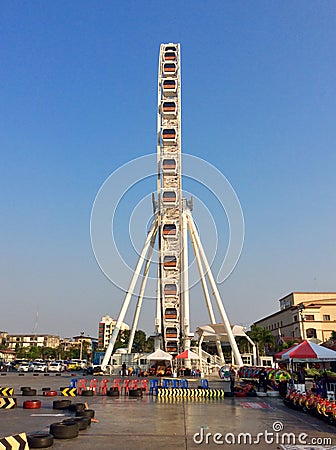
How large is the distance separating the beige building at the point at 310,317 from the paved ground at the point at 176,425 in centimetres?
6907

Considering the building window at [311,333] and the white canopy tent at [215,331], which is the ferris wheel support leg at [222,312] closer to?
the white canopy tent at [215,331]

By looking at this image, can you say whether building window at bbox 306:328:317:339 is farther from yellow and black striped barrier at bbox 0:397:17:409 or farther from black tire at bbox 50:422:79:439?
black tire at bbox 50:422:79:439

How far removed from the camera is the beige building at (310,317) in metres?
91.9

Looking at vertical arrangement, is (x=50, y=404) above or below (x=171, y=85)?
below

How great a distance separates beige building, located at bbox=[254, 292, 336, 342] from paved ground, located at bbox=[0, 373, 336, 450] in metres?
69.1

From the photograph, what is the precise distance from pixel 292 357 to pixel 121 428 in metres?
11.3

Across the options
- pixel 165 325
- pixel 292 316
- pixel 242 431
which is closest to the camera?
pixel 242 431

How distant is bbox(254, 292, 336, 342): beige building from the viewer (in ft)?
302

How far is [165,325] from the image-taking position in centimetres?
5412

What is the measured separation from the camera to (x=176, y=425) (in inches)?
559

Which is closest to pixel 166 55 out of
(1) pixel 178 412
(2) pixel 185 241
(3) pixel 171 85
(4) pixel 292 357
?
(3) pixel 171 85

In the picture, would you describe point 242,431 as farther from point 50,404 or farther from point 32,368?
point 32,368

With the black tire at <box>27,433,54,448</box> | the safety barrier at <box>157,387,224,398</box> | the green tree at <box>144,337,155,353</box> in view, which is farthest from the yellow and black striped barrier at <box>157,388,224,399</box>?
the green tree at <box>144,337,155,353</box>

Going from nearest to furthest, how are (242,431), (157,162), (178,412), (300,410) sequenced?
(242,431) < (178,412) < (300,410) < (157,162)
